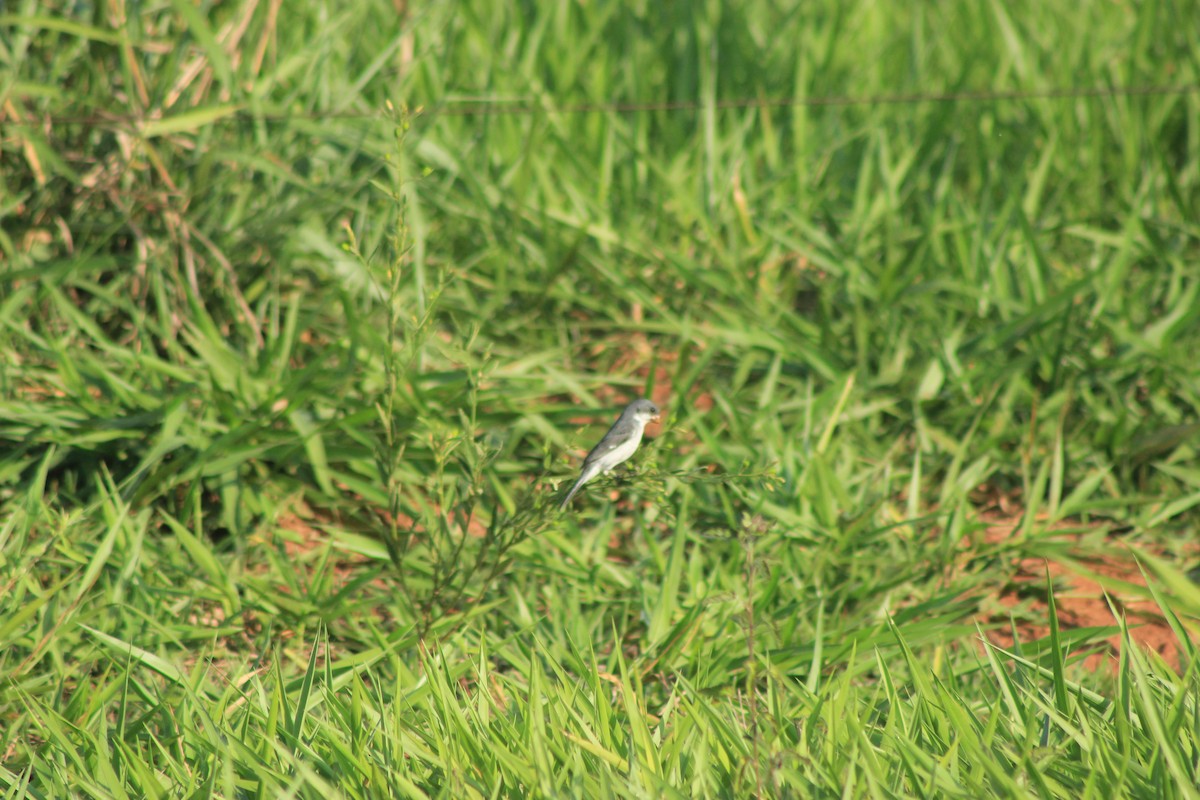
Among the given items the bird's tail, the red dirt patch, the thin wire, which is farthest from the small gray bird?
the thin wire

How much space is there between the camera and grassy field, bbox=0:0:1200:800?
6.04 ft

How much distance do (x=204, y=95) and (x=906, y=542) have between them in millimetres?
2199

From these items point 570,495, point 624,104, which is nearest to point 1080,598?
point 570,495

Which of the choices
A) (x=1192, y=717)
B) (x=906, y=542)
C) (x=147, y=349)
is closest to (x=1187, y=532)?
(x=906, y=542)

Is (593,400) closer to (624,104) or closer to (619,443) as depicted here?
(619,443)

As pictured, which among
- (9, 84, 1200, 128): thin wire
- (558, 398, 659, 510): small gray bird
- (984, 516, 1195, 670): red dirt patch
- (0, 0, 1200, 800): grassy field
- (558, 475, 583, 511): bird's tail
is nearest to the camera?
(0, 0, 1200, 800): grassy field

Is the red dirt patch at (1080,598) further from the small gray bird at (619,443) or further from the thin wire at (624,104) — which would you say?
the thin wire at (624,104)

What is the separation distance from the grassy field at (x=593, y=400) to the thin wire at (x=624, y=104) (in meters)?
0.04

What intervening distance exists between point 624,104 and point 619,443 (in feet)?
6.62

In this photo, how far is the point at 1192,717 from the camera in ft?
5.77

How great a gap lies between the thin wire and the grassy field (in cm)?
4

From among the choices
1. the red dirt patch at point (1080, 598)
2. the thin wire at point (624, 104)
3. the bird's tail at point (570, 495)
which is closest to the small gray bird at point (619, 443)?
the bird's tail at point (570, 495)

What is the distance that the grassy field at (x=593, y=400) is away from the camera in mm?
1841

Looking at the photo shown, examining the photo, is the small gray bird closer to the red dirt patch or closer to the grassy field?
the grassy field
